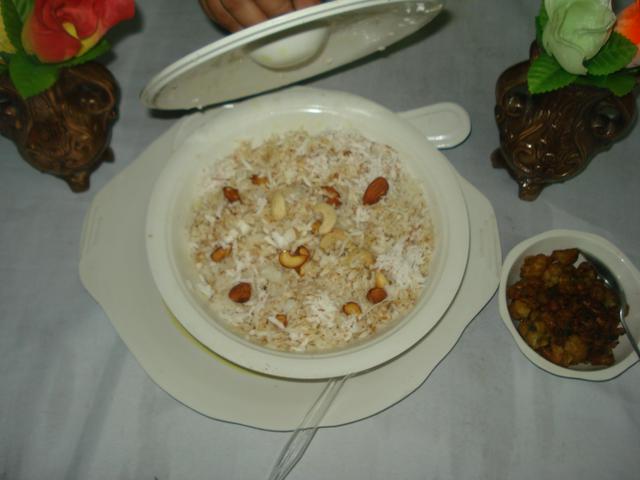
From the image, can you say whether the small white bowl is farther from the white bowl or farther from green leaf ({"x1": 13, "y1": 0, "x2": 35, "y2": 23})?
green leaf ({"x1": 13, "y1": 0, "x2": 35, "y2": 23})

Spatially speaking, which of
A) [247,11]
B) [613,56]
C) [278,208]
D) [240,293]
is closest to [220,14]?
[247,11]

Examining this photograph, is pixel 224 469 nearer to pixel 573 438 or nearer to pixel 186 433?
pixel 186 433

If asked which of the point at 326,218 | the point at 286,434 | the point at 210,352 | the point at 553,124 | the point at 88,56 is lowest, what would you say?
the point at 286,434

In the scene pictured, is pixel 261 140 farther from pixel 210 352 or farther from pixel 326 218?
pixel 210 352

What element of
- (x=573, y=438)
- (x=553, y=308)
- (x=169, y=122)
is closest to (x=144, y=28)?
(x=169, y=122)

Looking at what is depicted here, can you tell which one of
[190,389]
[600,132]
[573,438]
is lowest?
[573,438]

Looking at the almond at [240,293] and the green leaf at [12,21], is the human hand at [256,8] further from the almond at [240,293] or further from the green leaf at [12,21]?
the almond at [240,293]
